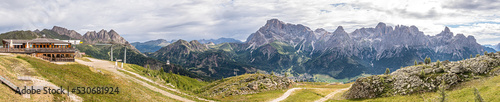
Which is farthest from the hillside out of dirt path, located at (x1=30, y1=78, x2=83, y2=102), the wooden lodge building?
the wooden lodge building

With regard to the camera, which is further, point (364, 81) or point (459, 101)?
point (364, 81)

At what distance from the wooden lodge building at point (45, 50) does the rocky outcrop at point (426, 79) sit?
84.3 m

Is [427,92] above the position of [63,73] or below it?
below

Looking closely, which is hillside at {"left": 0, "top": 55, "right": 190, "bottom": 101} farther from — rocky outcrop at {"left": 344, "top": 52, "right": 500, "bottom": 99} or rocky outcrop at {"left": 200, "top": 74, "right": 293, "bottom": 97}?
rocky outcrop at {"left": 344, "top": 52, "right": 500, "bottom": 99}

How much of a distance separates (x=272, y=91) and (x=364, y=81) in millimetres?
34289

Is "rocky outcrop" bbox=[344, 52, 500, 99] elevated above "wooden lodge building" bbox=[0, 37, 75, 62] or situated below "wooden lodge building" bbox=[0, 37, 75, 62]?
below

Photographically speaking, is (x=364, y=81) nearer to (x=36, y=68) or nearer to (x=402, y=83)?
(x=402, y=83)

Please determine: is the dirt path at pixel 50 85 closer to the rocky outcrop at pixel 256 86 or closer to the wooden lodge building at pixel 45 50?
the wooden lodge building at pixel 45 50

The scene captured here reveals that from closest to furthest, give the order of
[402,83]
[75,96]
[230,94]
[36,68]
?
[75,96], [36,68], [402,83], [230,94]

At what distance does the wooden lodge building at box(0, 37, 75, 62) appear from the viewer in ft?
224

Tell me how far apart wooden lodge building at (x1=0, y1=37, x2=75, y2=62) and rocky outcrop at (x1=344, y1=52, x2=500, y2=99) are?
84.3 meters

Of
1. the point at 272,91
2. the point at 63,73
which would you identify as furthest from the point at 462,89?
the point at 63,73

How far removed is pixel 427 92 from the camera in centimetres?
5038

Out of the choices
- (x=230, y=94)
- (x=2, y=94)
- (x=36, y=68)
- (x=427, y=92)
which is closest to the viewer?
(x=2, y=94)
